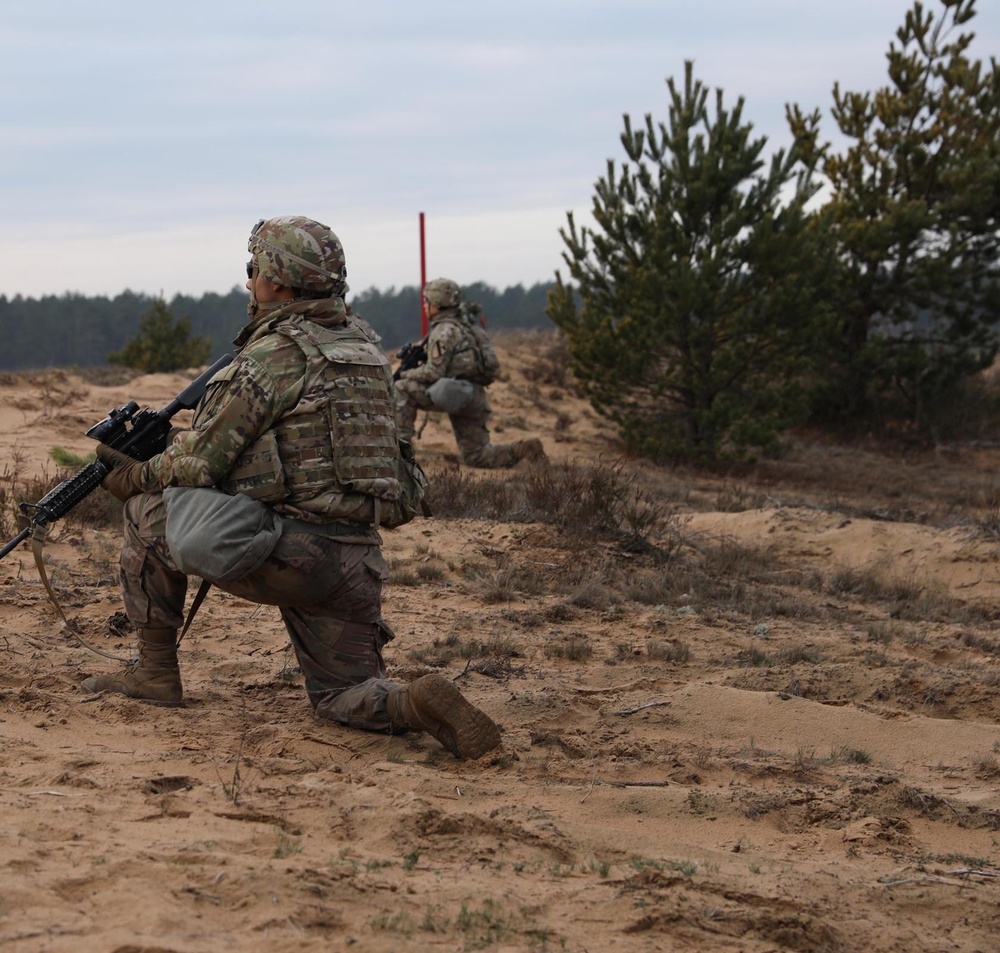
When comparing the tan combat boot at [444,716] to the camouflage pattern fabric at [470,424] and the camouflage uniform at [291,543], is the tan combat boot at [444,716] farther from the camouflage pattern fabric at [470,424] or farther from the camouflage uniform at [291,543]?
the camouflage pattern fabric at [470,424]

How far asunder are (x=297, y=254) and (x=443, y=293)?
Answer: 7.45m

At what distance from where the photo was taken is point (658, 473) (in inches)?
548

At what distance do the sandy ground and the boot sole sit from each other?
0.09 meters

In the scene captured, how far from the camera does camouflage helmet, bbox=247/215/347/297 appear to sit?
4102 millimetres

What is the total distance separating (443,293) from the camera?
37.7 ft

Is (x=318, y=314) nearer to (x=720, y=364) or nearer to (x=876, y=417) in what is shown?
(x=720, y=364)

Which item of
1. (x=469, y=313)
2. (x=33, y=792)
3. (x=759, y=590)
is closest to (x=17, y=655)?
(x=33, y=792)

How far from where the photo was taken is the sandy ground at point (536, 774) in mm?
2725

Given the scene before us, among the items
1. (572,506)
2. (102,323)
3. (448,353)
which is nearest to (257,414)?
(572,506)

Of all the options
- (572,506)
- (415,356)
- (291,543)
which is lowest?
(572,506)

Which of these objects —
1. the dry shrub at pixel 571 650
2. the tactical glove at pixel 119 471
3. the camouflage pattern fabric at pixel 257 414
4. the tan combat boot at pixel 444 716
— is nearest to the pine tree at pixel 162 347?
the dry shrub at pixel 571 650

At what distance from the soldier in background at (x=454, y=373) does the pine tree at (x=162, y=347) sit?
586 inches

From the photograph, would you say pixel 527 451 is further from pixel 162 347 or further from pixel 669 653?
pixel 162 347

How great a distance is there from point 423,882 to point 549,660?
8.97 ft
